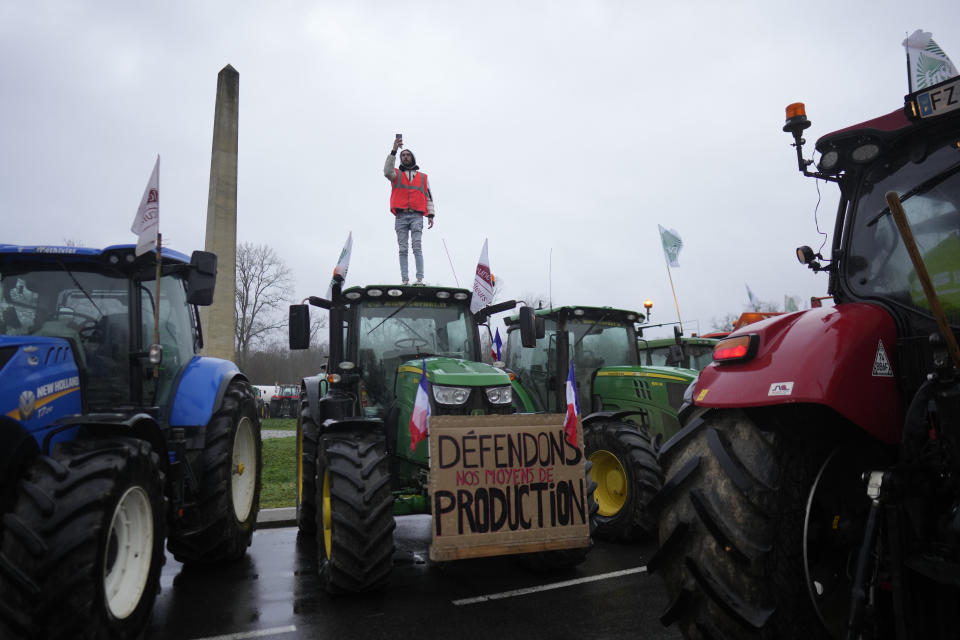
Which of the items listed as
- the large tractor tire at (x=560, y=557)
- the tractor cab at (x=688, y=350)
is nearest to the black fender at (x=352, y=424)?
the large tractor tire at (x=560, y=557)

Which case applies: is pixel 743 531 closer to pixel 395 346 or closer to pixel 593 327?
pixel 395 346

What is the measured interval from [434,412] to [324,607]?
1551mm

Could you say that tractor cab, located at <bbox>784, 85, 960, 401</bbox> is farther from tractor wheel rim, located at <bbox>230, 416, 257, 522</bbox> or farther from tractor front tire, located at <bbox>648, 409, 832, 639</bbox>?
tractor wheel rim, located at <bbox>230, 416, 257, 522</bbox>

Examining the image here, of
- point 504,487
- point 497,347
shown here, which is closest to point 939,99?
point 504,487

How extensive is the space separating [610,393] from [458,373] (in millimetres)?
3250

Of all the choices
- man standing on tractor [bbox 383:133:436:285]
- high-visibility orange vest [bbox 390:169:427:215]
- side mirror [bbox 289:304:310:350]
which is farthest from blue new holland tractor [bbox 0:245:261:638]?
high-visibility orange vest [bbox 390:169:427:215]

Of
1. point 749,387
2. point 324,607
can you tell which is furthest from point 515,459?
point 749,387

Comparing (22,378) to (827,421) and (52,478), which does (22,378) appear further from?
(827,421)

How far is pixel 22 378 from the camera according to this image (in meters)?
3.30

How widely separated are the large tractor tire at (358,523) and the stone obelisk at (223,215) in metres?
13.0

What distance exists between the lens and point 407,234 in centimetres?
773

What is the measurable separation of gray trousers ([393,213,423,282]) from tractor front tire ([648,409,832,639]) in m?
5.80

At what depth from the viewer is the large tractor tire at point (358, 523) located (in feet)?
12.9

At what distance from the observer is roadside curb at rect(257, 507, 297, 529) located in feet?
22.9
